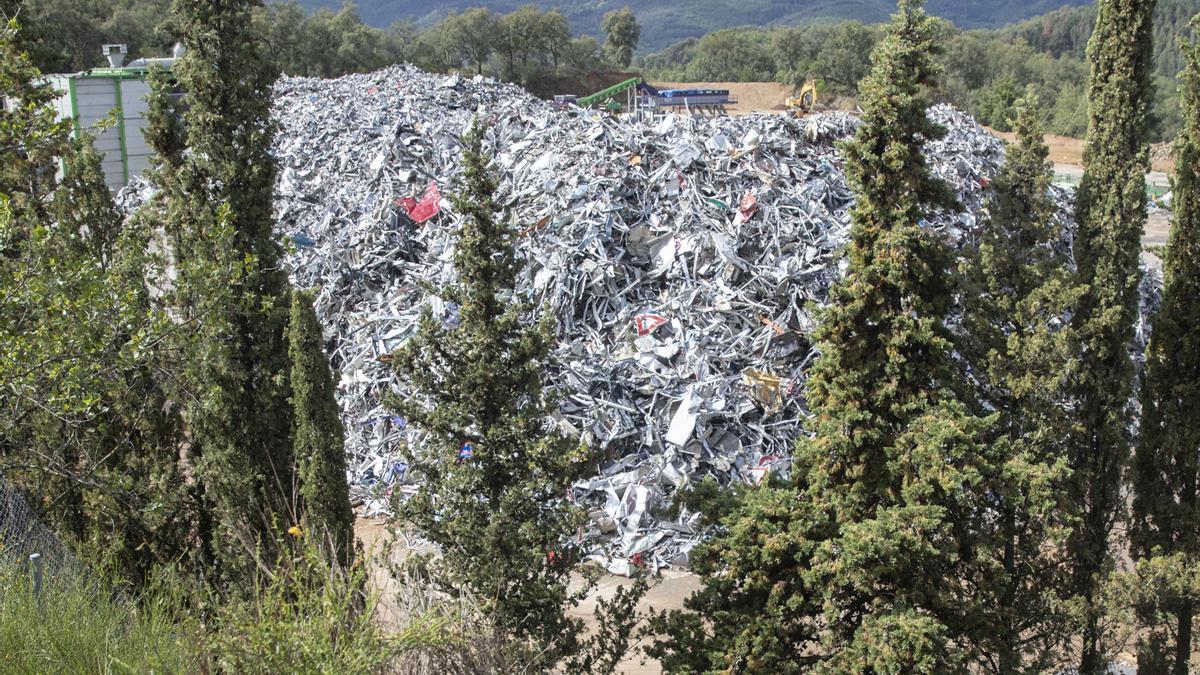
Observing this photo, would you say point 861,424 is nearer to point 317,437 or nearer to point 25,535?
point 317,437

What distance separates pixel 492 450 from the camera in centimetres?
694

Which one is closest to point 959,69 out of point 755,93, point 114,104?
point 755,93

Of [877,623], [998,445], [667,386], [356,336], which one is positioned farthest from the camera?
[356,336]

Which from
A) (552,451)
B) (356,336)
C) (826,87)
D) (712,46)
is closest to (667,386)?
(356,336)

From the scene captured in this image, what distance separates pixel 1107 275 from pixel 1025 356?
126 cm

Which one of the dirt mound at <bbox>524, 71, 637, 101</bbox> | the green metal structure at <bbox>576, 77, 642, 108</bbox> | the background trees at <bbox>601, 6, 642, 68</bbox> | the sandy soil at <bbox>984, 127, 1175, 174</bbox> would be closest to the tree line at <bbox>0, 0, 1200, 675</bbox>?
the green metal structure at <bbox>576, 77, 642, 108</bbox>

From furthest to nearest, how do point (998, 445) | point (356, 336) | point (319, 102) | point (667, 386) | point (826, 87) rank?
point (826, 87) < point (319, 102) < point (356, 336) < point (667, 386) < point (998, 445)

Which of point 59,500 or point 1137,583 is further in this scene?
point 59,500

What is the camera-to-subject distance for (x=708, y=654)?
6703 mm

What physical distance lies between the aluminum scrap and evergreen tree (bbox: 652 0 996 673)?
11.2 ft

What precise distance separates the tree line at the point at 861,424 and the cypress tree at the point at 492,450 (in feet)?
0.08

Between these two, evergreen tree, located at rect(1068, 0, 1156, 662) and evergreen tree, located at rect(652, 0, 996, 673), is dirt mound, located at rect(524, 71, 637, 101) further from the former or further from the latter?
evergreen tree, located at rect(652, 0, 996, 673)

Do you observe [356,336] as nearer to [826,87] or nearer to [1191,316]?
[1191,316]

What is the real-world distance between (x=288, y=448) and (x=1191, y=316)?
306 inches
